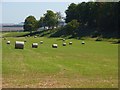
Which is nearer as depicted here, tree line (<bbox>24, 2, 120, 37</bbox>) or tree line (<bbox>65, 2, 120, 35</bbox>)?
tree line (<bbox>24, 2, 120, 37</bbox>)

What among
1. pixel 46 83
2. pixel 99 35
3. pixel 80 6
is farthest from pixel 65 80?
pixel 80 6

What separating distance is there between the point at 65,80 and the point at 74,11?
151468 mm

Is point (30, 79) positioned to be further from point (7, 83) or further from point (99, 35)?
point (99, 35)

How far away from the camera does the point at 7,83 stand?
18562mm

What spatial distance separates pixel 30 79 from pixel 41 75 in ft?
7.17

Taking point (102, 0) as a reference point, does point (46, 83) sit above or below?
below

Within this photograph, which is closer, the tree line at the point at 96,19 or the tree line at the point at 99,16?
the tree line at the point at 96,19

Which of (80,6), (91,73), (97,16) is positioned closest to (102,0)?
(97,16)

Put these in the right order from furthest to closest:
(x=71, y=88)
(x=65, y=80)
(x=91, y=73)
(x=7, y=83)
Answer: (x=91, y=73) → (x=65, y=80) → (x=7, y=83) → (x=71, y=88)

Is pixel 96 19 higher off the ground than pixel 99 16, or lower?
lower

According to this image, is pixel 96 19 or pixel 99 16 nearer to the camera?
pixel 99 16

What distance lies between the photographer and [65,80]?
66.3ft

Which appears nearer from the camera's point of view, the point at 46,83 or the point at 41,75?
the point at 46,83

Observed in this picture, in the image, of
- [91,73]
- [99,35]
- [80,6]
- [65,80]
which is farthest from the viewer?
[80,6]
